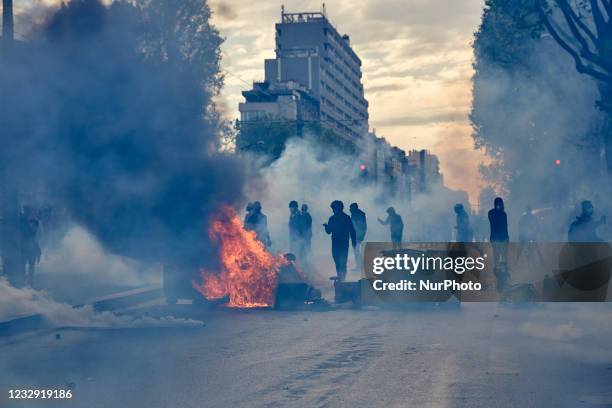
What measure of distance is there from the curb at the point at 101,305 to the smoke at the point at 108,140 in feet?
3.14

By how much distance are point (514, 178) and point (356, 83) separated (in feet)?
385

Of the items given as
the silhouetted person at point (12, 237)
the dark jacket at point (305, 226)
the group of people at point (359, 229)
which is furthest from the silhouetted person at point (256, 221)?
the silhouetted person at point (12, 237)

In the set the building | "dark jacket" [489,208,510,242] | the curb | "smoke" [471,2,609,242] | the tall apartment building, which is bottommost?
the curb

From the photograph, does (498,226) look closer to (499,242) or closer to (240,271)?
(499,242)

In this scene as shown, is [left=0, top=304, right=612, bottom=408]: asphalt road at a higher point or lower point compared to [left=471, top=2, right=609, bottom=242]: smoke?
lower

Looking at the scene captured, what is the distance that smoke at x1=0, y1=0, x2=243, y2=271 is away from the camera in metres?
16.5

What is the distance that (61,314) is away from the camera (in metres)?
14.3

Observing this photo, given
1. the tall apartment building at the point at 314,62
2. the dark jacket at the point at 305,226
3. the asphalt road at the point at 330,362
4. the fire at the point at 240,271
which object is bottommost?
the asphalt road at the point at 330,362

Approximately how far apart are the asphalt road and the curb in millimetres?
623

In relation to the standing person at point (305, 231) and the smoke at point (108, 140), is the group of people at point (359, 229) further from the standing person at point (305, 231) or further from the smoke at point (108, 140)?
the smoke at point (108, 140)

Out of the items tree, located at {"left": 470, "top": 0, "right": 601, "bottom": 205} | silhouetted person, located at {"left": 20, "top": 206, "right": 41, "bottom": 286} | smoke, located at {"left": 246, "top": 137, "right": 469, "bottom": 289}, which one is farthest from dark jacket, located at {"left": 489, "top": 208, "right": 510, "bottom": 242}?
smoke, located at {"left": 246, "top": 137, "right": 469, "bottom": 289}

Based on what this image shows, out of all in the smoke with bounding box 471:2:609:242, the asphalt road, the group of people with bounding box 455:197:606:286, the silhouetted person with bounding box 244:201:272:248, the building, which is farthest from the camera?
the building

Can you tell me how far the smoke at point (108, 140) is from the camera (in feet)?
54.1

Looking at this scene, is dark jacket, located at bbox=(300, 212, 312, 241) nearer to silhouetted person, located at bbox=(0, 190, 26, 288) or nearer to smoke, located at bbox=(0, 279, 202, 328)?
silhouetted person, located at bbox=(0, 190, 26, 288)
